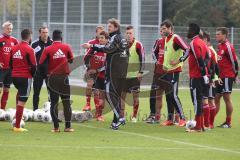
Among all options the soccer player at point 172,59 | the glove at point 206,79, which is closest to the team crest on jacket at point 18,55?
the soccer player at point 172,59

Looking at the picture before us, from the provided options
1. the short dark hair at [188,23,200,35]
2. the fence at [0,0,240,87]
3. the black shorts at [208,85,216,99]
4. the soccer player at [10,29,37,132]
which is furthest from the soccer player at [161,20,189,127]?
the fence at [0,0,240,87]

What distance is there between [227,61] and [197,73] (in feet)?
7.35

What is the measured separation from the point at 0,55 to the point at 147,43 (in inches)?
591

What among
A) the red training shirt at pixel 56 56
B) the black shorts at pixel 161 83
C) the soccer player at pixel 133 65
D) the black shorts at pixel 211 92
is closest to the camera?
the red training shirt at pixel 56 56

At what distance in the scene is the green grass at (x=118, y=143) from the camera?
41.8 feet

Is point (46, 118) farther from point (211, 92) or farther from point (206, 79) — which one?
point (206, 79)

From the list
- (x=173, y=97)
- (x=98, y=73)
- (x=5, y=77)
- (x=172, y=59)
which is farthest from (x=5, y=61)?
(x=173, y=97)

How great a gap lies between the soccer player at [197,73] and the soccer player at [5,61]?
5.40m

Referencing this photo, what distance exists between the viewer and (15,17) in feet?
117

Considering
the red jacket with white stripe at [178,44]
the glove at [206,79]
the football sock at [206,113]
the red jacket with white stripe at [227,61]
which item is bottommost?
the football sock at [206,113]

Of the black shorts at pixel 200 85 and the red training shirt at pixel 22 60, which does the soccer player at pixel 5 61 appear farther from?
the black shorts at pixel 200 85

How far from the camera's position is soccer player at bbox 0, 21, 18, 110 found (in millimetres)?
19906

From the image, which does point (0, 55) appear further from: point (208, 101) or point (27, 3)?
point (27, 3)

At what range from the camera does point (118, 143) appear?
14.5m
